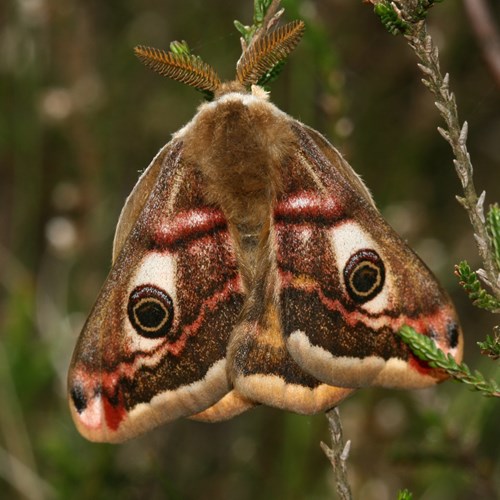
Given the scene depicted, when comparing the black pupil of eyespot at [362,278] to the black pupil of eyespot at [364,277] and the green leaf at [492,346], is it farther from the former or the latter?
the green leaf at [492,346]

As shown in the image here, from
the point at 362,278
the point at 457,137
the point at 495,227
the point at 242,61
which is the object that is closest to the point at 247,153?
the point at 242,61

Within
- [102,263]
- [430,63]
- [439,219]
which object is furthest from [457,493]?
[430,63]

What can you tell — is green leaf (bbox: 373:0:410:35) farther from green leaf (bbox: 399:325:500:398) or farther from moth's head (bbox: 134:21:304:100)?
green leaf (bbox: 399:325:500:398)

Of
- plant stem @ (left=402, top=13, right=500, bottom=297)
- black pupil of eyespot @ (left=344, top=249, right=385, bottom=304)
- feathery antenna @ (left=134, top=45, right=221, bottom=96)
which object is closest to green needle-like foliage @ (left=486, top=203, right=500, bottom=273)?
plant stem @ (left=402, top=13, right=500, bottom=297)

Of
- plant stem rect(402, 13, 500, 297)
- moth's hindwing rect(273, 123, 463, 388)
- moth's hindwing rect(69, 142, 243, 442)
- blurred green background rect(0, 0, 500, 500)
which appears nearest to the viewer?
plant stem rect(402, 13, 500, 297)

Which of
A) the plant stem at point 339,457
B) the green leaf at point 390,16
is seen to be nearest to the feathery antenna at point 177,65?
the green leaf at point 390,16

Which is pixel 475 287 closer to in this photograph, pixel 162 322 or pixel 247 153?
pixel 247 153
